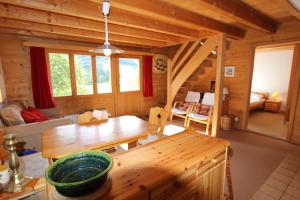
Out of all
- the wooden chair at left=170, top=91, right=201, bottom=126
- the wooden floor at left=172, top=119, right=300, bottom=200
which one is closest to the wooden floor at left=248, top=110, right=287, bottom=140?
the wooden floor at left=172, top=119, right=300, bottom=200

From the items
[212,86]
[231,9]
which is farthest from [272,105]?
[231,9]

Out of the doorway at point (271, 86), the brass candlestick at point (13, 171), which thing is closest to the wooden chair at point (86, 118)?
the brass candlestick at point (13, 171)

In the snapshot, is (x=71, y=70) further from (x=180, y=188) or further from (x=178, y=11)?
(x=180, y=188)

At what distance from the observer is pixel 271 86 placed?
6.07m

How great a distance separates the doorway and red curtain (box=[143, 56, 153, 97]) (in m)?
3.28

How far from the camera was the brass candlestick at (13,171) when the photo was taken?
790 millimetres

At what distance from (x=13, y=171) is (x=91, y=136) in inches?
41.2

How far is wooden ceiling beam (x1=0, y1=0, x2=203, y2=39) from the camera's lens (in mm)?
1909

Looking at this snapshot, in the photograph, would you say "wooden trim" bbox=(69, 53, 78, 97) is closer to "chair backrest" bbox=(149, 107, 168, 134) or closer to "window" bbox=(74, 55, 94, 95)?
"window" bbox=(74, 55, 94, 95)

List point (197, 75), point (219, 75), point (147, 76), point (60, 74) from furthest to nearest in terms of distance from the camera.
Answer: point (147, 76) < point (197, 75) < point (60, 74) < point (219, 75)

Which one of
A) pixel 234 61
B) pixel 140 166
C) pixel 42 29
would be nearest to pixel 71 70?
pixel 42 29

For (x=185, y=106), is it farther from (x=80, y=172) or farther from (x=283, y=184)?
(x=80, y=172)

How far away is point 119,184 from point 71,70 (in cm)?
418

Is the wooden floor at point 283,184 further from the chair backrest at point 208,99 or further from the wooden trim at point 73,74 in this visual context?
the wooden trim at point 73,74
